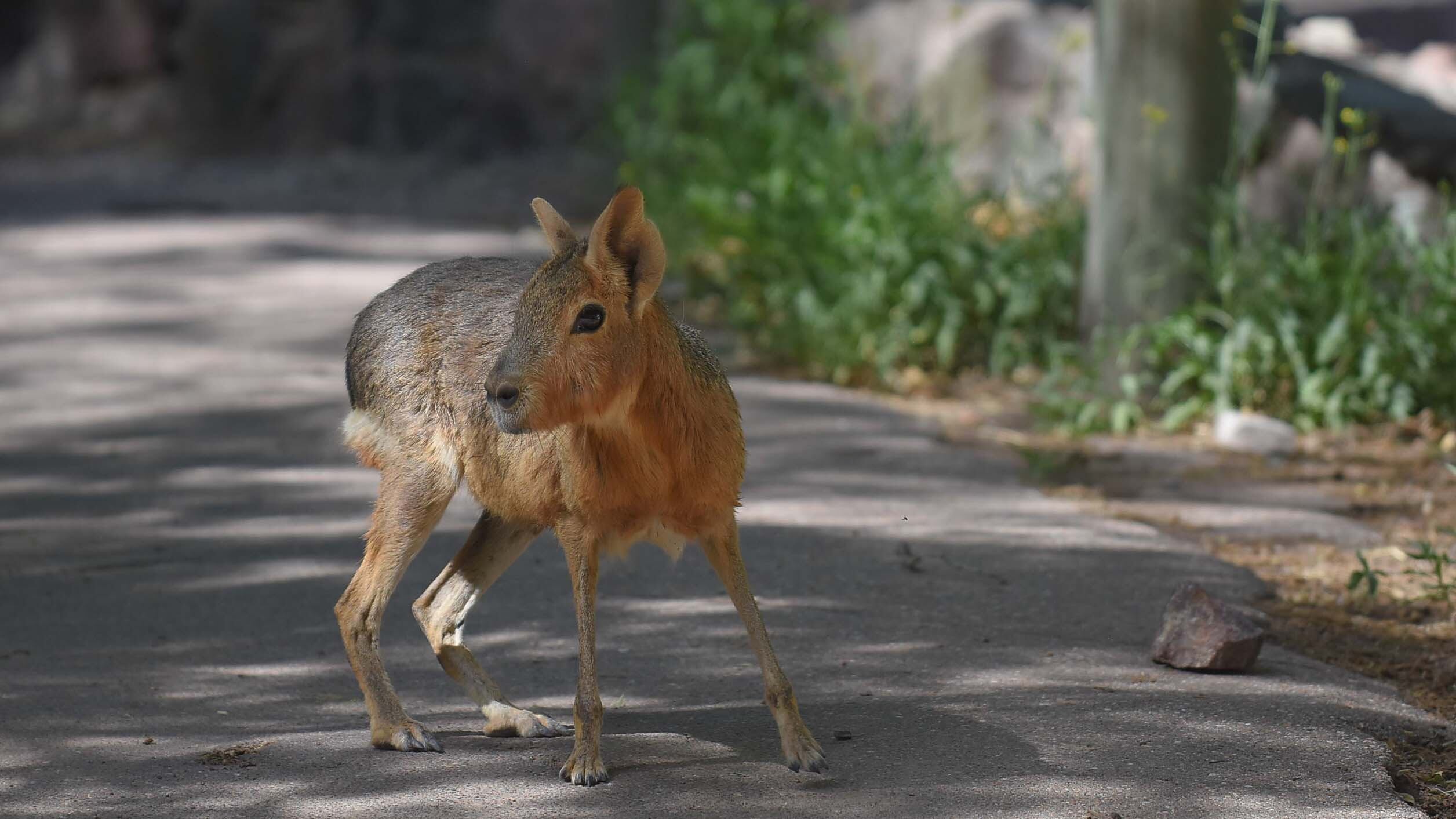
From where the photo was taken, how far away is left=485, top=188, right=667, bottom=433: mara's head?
11.2 feet

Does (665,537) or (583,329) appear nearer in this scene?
(583,329)

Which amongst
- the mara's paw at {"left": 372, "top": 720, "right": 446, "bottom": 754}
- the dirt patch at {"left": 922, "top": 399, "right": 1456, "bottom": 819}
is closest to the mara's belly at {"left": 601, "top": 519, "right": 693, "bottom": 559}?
the mara's paw at {"left": 372, "top": 720, "right": 446, "bottom": 754}

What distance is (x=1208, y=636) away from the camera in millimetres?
4312

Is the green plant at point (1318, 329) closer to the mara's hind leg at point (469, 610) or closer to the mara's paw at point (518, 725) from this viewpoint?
the mara's hind leg at point (469, 610)

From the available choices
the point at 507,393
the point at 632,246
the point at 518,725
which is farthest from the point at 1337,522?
the point at 507,393

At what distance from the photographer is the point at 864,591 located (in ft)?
17.0

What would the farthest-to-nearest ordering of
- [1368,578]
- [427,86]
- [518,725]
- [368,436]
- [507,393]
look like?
[427,86] → [1368,578] → [368,436] → [518,725] → [507,393]

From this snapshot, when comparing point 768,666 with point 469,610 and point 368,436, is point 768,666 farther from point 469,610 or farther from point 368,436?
point 368,436

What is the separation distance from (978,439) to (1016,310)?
99 centimetres

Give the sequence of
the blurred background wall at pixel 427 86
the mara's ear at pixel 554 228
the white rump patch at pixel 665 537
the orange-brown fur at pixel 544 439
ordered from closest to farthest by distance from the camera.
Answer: the orange-brown fur at pixel 544 439 → the mara's ear at pixel 554 228 → the white rump patch at pixel 665 537 → the blurred background wall at pixel 427 86

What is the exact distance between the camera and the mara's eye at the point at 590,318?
137 inches

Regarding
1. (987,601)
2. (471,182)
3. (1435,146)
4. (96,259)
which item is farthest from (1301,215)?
(471,182)

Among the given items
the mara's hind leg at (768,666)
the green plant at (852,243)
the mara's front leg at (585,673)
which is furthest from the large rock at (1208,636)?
the green plant at (852,243)

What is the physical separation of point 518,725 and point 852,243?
14.5 ft
